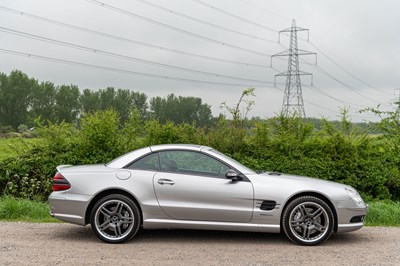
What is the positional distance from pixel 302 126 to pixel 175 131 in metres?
3.45

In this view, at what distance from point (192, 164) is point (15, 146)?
6362 mm

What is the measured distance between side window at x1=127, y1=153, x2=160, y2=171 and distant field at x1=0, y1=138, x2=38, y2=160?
17.6 ft

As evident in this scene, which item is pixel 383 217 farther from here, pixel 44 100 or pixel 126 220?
pixel 44 100

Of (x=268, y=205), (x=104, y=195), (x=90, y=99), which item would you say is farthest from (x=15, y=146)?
(x=90, y=99)

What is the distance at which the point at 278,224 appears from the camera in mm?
6621

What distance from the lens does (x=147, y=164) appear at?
22.5ft

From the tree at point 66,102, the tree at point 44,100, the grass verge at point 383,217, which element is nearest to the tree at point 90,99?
the tree at point 66,102

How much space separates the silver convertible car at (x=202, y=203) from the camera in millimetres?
6582

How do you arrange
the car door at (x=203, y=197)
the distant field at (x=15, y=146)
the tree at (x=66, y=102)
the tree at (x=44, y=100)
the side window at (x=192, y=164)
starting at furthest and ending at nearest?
the tree at (x=44, y=100)
the tree at (x=66, y=102)
the distant field at (x=15, y=146)
the side window at (x=192, y=164)
the car door at (x=203, y=197)

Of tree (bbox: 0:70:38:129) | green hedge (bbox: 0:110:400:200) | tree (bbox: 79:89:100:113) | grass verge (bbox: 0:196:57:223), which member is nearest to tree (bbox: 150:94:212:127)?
tree (bbox: 79:89:100:113)

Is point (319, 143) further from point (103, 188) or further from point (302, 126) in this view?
point (103, 188)

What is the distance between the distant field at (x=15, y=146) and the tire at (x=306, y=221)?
23.7 feet

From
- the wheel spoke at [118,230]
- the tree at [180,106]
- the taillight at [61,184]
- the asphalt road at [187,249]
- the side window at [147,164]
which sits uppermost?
the tree at [180,106]

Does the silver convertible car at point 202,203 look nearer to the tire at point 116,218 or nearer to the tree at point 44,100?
the tire at point 116,218
